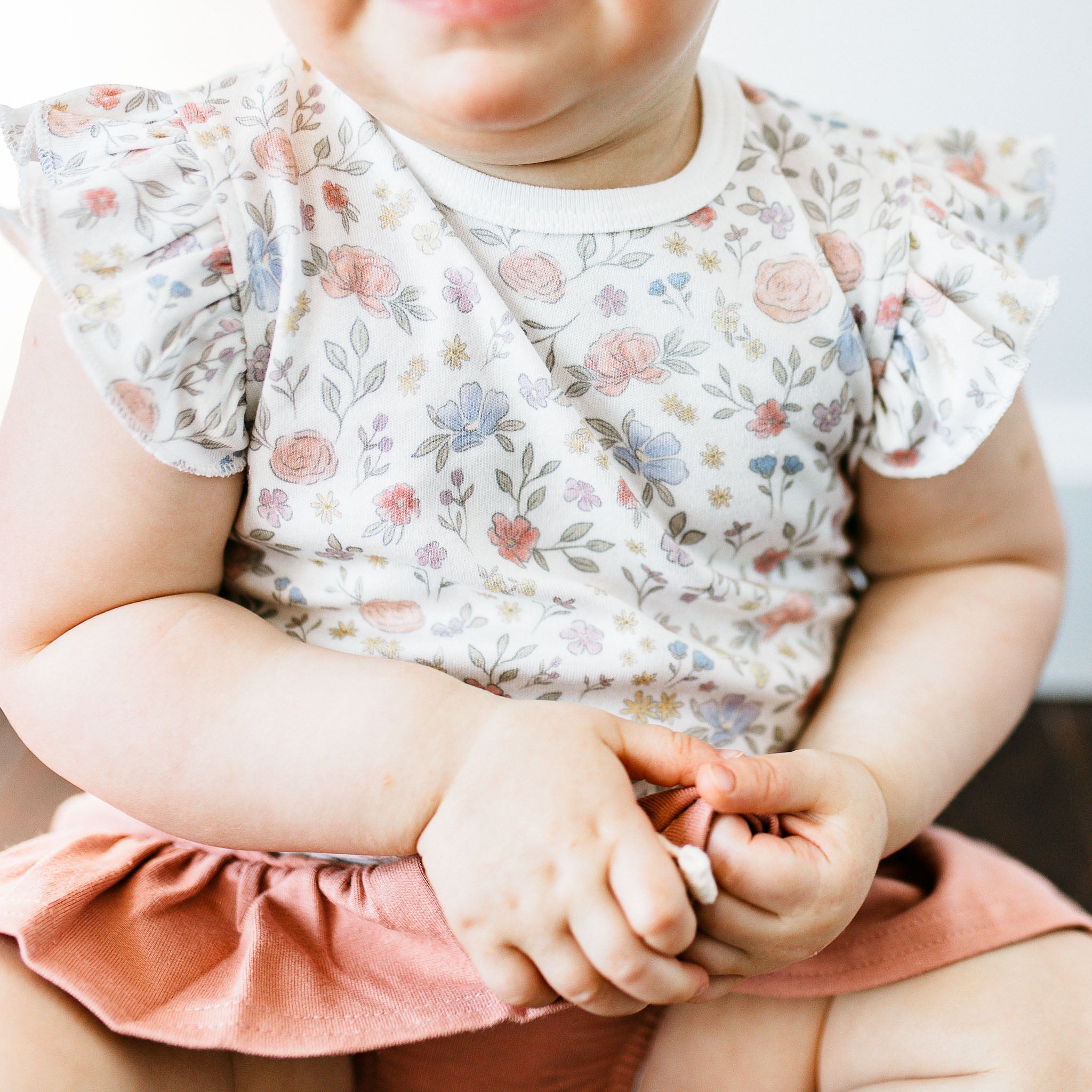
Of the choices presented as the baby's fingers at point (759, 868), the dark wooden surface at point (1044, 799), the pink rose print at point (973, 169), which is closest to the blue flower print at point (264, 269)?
the baby's fingers at point (759, 868)

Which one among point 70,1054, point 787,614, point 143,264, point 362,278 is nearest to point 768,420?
point 787,614

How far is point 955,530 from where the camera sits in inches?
28.6

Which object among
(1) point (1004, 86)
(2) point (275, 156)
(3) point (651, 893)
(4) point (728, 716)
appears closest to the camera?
(3) point (651, 893)

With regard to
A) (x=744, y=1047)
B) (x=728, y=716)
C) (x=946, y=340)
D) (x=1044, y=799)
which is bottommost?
(x=1044, y=799)

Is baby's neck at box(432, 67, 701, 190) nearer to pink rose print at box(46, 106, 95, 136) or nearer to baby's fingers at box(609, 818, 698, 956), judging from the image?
pink rose print at box(46, 106, 95, 136)

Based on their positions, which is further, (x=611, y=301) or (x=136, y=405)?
(x=611, y=301)

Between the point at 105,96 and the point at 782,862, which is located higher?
the point at 105,96

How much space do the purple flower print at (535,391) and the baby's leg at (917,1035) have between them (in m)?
0.36

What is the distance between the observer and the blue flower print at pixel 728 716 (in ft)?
2.18

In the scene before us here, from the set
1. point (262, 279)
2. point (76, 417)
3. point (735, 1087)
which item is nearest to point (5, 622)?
point (76, 417)

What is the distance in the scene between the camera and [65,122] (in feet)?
1.79

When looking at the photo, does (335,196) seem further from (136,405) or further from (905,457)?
(905,457)

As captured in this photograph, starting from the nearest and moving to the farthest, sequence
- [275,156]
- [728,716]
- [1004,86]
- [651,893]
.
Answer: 1. [651,893]
2. [275,156]
3. [728,716]
4. [1004,86]

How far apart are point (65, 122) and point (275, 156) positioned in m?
0.10
